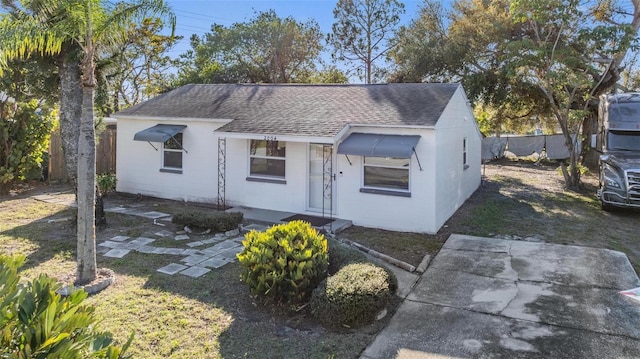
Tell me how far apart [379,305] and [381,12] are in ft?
95.3

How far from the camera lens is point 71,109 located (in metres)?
9.55

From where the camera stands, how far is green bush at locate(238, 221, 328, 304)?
5.64 meters

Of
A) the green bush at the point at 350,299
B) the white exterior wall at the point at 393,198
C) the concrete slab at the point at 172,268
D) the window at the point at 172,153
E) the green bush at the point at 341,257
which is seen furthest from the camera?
the window at the point at 172,153

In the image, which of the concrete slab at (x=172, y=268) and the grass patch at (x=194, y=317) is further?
the concrete slab at (x=172, y=268)

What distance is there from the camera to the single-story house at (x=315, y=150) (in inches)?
395

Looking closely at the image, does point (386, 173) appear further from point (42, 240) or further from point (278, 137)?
point (42, 240)

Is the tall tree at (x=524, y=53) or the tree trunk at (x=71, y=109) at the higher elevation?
the tall tree at (x=524, y=53)

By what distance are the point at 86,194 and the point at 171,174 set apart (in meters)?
7.49

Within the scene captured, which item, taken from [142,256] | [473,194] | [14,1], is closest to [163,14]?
[142,256]

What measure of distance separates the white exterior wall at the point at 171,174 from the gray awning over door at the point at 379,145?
15.1ft

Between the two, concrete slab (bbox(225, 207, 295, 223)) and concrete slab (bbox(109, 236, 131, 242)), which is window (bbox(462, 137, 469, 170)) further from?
concrete slab (bbox(109, 236, 131, 242))

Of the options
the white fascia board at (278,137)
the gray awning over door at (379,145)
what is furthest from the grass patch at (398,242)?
the white fascia board at (278,137)

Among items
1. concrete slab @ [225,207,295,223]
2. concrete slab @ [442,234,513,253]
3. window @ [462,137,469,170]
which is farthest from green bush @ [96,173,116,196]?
window @ [462,137,469,170]

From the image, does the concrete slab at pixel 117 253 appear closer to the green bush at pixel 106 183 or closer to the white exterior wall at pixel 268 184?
the white exterior wall at pixel 268 184
